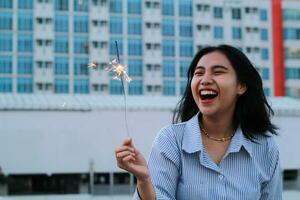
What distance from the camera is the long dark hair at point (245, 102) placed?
2.05 metres

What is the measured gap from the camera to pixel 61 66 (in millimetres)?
44625

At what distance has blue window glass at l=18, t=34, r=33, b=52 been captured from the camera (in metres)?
44.0

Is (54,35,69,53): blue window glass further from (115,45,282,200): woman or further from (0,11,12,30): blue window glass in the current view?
(115,45,282,200): woman

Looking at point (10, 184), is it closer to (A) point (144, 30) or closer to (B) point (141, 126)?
(B) point (141, 126)

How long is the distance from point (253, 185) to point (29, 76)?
43085mm

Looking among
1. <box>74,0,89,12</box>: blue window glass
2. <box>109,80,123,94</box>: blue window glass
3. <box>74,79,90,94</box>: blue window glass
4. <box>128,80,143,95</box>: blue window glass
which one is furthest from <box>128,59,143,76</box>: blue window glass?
<box>74,0,89,12</box>: blue window glass

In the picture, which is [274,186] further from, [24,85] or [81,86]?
[81,86]

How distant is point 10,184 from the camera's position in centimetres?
2753

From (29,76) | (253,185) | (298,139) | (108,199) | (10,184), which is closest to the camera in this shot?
(253,185)

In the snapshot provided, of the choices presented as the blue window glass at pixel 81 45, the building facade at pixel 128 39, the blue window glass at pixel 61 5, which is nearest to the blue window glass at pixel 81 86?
the building facade at pixel 128 39

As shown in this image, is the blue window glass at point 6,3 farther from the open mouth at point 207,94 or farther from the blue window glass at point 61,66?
the open mouth at point 207,94

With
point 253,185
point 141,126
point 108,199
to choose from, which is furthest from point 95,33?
point 253,185

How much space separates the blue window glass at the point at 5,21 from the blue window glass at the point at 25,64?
2.61m

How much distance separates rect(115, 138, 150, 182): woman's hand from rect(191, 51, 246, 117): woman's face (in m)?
0.36
